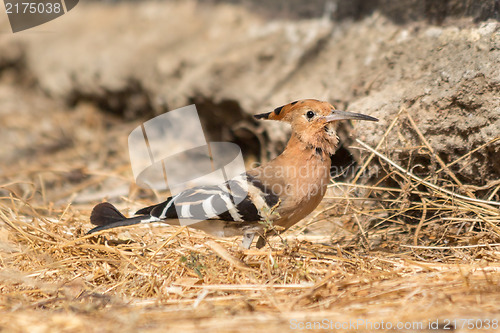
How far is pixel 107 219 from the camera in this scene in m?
3.24

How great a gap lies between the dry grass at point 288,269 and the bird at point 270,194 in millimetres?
141

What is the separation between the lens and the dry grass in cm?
215

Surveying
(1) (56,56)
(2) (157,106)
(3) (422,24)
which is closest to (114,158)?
(2) (157,106)

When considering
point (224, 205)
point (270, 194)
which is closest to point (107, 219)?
point (224, 205)

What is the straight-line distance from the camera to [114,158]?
5.84 m

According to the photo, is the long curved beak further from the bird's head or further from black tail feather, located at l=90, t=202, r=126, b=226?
black tail feather, located at l=90, t=202, r=126, b=226

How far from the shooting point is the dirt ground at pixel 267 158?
7.54 feet

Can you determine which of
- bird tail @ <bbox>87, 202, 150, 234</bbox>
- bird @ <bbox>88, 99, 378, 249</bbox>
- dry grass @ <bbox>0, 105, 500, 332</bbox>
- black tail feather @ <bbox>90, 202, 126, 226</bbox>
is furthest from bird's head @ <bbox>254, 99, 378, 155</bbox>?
black tail feather @ <bbox>90, 202, 126, 226</bbox>

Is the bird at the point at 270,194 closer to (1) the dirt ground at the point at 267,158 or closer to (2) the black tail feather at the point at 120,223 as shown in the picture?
(2) the black tail feather at the point at 120,223

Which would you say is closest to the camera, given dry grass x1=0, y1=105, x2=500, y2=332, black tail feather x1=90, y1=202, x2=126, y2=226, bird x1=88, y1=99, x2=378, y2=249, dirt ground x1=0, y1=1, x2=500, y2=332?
dry grass x1=0, y1=105, x2=500, y2=332

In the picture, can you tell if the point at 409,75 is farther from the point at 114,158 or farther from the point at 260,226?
the point at 114,158

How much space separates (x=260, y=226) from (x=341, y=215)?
0.71m

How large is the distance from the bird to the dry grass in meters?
0.14

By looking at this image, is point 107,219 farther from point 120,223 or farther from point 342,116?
point 342,116
